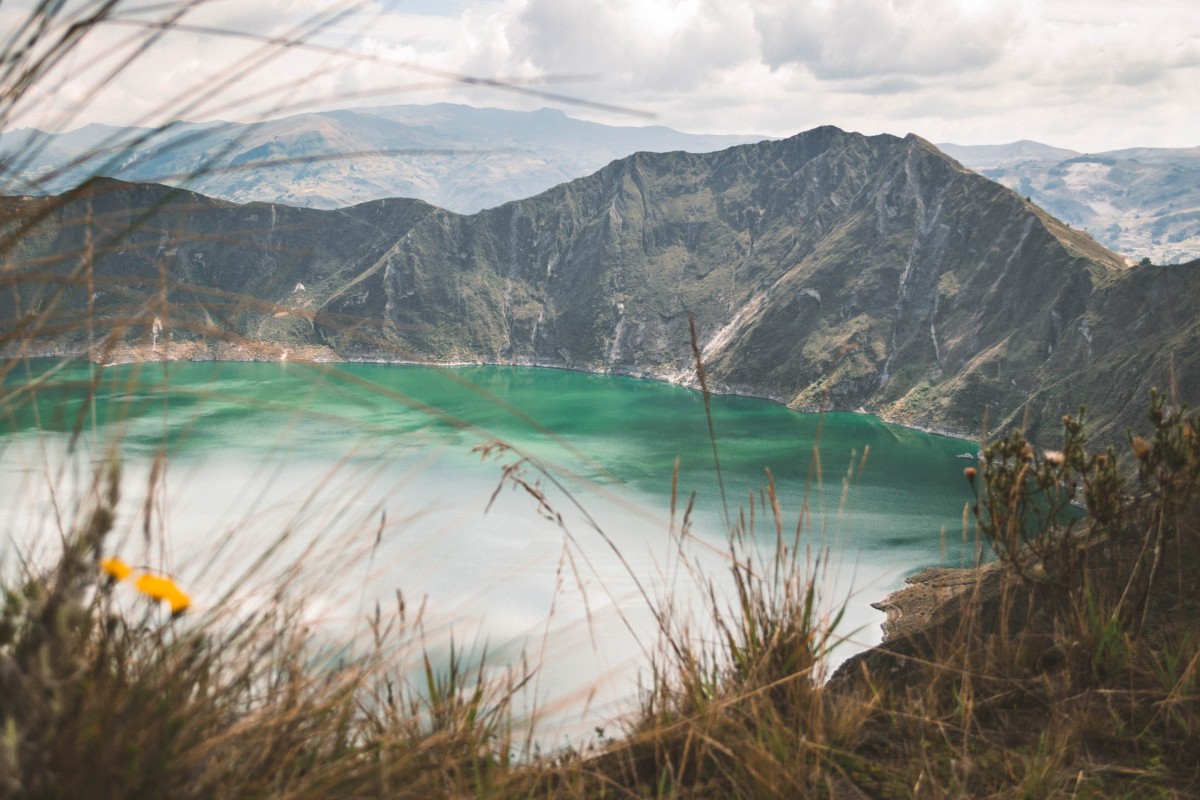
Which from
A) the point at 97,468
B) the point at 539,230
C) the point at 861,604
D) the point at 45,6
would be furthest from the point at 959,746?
the point at 539,230

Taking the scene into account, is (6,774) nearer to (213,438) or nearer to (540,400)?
(213,438)

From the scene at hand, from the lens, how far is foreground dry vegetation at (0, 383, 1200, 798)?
3.36 feet

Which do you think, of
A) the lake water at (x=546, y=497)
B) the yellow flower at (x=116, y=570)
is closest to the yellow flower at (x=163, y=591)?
the yellow flower at (x=116, y=570)

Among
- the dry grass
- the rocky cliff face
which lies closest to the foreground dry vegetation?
the dry grass

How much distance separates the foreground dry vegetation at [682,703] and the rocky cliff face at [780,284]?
50.5 metres

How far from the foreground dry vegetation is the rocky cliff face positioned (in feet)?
166

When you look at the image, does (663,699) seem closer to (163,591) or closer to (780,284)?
(163,591)

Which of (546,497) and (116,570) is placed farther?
(546,497)

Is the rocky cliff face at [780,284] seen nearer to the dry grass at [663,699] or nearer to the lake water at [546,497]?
the lake water at [546,497]

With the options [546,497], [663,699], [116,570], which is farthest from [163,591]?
[546,497]

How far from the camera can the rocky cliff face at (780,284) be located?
65.9 meters

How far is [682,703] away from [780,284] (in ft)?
353

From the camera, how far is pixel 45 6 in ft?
3.54

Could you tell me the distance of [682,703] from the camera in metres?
2.03
